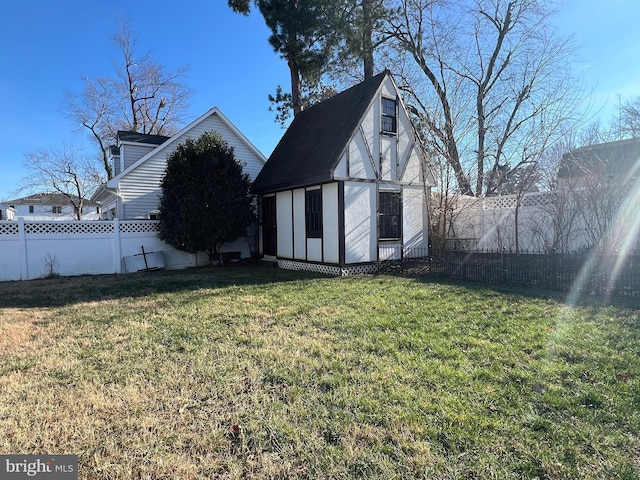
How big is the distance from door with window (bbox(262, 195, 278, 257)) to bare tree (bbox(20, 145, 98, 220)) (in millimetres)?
24194

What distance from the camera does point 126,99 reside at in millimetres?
29469

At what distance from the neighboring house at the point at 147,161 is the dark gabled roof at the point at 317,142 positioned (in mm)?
2572

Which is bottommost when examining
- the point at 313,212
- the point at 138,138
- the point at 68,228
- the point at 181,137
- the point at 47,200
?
the point at 68,228

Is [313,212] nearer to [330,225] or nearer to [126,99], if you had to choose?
[330,225]

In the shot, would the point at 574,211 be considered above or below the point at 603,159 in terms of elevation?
below

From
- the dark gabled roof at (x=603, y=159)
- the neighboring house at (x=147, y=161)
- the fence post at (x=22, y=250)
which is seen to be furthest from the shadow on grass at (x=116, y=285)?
the dark gabled roof at (x=603, y=159)

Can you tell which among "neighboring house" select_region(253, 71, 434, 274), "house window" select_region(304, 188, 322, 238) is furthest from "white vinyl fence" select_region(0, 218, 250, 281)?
"house window" select_region(304, 188, 322, 238)

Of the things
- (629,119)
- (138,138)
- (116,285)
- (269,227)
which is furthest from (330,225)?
(138,138)

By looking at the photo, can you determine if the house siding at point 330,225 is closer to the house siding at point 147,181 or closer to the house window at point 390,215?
the house window at point 390,215

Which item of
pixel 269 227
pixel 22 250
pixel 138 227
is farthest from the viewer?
pixel 269 227

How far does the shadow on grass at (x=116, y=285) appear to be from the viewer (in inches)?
303

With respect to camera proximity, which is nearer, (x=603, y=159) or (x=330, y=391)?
(x=330, y=391)

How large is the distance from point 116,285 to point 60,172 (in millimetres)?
28854

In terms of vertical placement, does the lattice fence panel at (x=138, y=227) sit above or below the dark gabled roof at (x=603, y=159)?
below
